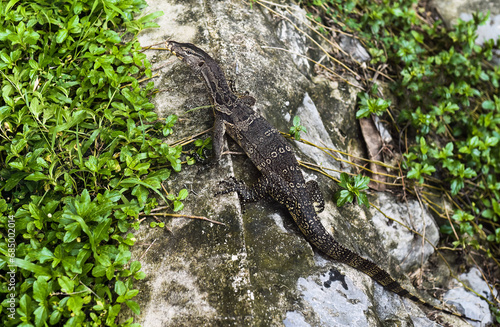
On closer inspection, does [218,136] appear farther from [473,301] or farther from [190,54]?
[473,301]

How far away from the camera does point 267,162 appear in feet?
15.3

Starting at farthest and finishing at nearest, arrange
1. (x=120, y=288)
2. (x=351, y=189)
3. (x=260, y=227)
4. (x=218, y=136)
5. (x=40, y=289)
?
(x=351, y=189) < (x=218, y=136) < (x=260, y=227) < (x=120, y=288) < (x=40, y=289)

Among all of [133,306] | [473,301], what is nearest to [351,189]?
[473,301]

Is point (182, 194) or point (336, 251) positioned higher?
point (182, 194)

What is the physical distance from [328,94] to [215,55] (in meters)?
2.12

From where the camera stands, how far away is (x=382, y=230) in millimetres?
5445

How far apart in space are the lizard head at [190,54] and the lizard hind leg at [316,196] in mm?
2243

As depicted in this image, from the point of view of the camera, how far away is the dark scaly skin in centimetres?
432

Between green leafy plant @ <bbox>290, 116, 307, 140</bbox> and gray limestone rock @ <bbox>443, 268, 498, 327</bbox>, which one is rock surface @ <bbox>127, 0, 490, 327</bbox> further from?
gray limestone rock @ <bbox>443, 268, 498, 327</bbox>

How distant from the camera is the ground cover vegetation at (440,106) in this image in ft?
20.0

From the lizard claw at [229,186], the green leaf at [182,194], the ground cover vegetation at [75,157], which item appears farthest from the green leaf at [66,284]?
the lizard claw at [229,186]

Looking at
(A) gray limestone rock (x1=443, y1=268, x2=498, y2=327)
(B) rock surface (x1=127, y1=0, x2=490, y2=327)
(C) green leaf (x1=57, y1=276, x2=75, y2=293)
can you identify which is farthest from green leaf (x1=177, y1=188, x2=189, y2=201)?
(A) gray limestone rock (x1=443, y1=268, x2=498, y2=327)

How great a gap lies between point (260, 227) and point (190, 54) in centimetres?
260

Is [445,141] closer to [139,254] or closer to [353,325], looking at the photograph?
[353,325]
